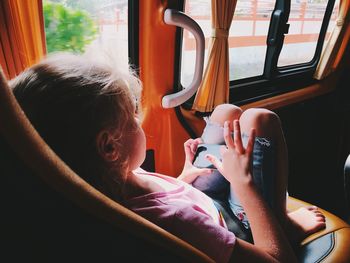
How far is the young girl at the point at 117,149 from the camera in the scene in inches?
22.9

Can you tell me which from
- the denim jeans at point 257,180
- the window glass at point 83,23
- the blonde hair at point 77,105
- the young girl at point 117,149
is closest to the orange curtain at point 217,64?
the window glass at point 83,23

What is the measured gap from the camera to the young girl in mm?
583

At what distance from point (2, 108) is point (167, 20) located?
46.9 inches

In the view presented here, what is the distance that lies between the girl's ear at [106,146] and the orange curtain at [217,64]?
1.11 m

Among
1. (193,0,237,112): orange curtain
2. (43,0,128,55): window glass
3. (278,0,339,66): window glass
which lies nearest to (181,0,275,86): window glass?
(193,0,237,112): orange curtain

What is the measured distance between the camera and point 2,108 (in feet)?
1.25

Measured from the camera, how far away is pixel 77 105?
0.61 metres

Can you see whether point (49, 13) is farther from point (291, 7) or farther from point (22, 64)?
point (291, 7)

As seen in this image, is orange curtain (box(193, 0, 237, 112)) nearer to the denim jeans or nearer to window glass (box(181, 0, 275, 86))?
window glass (box(181, 0, 275, 86))

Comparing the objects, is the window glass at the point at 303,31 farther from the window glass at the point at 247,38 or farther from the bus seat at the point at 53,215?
the bus seat at the point at 53,215

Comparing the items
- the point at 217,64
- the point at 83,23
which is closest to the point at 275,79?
the point at 217,64

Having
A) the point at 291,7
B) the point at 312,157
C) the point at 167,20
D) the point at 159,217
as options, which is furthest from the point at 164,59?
the point at 312,157

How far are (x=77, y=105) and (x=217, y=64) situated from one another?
4.06 feet

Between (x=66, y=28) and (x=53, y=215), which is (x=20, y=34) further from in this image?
(x=53, y=215)
